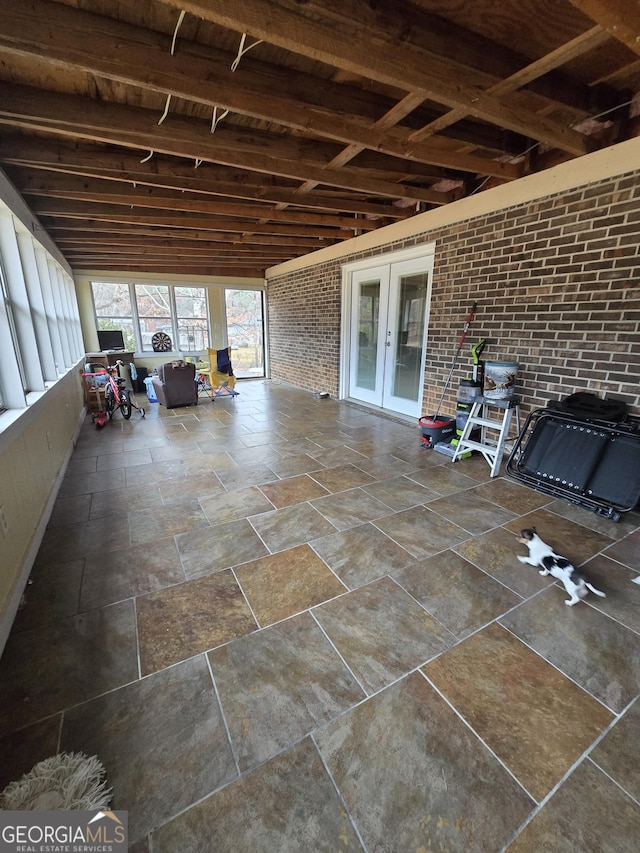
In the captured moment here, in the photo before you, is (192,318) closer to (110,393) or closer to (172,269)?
(172,269)

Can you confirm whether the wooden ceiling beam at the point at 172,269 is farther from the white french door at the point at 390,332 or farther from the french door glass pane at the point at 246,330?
the white french door at the point at 390,332

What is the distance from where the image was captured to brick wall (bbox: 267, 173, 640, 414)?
2654 millimetres

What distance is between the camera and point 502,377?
322cm

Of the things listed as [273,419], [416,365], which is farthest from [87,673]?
[416,365]

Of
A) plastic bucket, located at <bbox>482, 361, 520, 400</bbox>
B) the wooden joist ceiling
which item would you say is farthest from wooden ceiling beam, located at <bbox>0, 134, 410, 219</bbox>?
plastic bucket, located at <bbox>482, 361, 520, 400</bbox>

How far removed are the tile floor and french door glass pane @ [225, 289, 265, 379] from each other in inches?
274

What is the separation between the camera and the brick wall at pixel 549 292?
2.65 m

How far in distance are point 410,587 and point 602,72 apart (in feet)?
10.5

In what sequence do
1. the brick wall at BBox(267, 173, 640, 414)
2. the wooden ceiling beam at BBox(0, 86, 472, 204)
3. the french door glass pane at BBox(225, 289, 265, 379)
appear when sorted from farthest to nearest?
the french door glass pane at BBox(225, 289, 265, 379) < the brick wall at BBox(267, 173, 640, 414) < the wooden ceiling beam at BBox(0, 86, 472, 204)

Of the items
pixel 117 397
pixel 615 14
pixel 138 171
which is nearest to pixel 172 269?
pixel 117 397

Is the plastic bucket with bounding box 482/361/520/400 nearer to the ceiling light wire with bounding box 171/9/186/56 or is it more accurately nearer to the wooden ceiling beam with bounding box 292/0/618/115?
the wooden ceiling beam with bounding box 292/0/618/115

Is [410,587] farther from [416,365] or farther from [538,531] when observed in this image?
[416,365]

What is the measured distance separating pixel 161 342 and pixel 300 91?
7054mm

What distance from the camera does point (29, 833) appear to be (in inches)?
37.6
